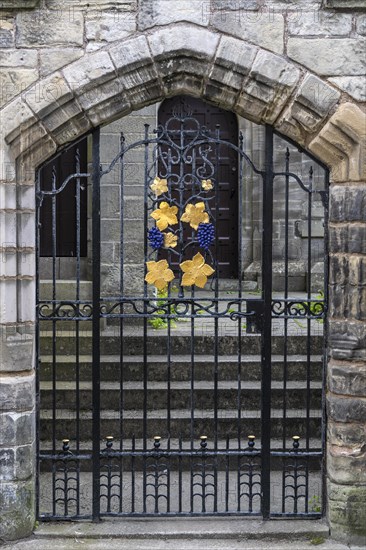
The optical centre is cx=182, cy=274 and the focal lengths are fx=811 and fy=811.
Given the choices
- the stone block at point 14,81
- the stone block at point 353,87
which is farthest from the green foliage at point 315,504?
the stone block at point 14,81

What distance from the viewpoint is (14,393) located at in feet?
16.7

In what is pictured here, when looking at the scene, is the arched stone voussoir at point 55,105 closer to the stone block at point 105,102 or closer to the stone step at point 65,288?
the stone block at point 105,102

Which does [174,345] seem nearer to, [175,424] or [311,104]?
[175,424]

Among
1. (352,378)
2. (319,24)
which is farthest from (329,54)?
(352,378)

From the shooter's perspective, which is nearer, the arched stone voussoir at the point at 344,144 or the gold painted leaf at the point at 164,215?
the arched stone voussoir at the point at 344,144

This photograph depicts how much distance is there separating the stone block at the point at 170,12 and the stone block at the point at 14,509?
2956mm

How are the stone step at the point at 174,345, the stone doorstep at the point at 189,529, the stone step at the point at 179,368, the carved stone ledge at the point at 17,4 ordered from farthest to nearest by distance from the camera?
1. the stone step at the point at 174,345
2. the stone step at the point at 179,368
3. the stone doorstep at the point at 189,529
4. the carved stone ledge at the point at 17,4

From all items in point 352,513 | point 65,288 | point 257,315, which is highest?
point 65,288

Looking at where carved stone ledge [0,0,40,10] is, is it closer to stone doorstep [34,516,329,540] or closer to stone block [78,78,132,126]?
stone block [78,78,132,126]

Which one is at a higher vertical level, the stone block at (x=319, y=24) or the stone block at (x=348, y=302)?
the stone block at (x=319, y=24)

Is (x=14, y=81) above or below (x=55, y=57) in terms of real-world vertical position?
below

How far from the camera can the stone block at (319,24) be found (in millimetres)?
4957

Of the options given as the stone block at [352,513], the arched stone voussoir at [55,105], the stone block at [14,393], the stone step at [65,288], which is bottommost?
the stone block at [352,513]

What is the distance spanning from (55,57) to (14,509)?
2.82m
